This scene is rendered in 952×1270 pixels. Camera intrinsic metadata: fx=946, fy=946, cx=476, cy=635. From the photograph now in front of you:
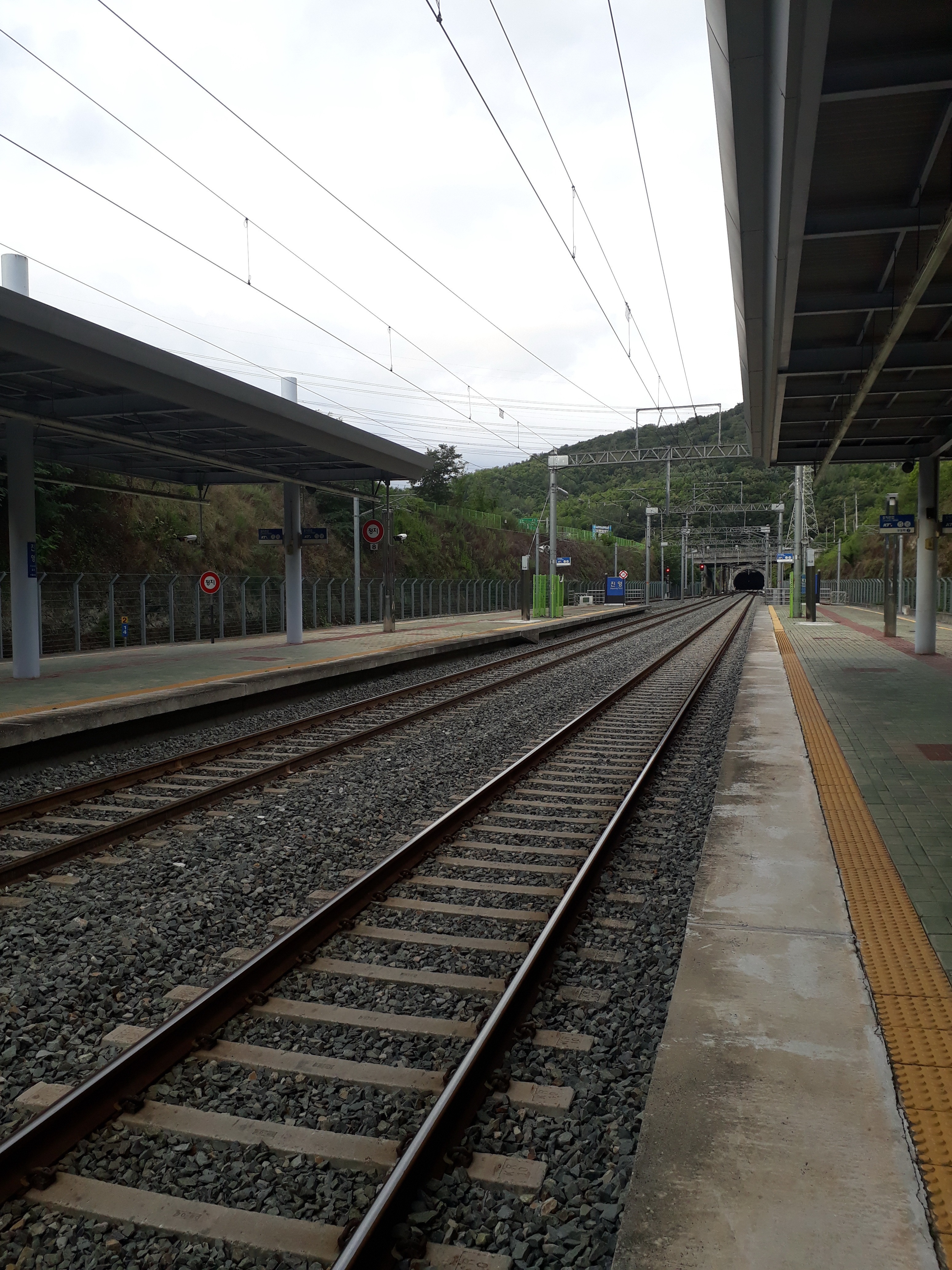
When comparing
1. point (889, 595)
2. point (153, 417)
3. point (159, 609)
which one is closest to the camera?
point (153, 417)

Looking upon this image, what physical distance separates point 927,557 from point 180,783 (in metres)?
16.6

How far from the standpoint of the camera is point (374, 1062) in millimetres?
3830

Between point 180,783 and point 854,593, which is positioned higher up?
point 854,593

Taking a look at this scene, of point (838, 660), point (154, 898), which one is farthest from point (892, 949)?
point (838, 660)

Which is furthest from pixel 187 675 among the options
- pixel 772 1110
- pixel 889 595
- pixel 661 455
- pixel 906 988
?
pixel 661 455

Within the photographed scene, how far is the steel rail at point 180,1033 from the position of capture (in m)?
3.12

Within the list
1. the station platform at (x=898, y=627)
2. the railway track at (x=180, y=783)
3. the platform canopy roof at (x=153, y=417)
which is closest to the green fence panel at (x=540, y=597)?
the station platform at (x=898, y=627)

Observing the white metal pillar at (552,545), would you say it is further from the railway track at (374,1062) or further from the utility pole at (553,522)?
the railway track at (374,1062)

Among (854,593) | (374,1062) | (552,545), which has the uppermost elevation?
(552,545)

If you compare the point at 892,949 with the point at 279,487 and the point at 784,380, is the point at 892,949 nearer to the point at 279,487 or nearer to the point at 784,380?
the point at 784,380

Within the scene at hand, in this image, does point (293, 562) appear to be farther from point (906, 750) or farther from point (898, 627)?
point (898, 627)

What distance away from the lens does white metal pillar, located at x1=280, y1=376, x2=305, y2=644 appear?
73.4 ft

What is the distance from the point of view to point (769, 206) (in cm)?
759

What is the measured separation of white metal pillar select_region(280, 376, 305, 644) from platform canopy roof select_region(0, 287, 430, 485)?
567mm
